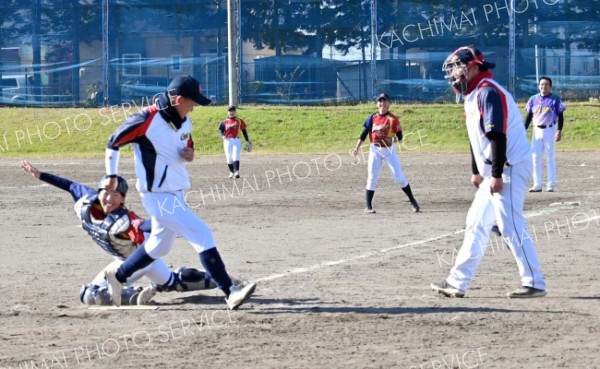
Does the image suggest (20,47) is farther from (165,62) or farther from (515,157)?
(515,157)

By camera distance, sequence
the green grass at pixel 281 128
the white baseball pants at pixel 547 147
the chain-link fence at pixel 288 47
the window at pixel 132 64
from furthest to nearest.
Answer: the window at pixel 132 64
the chain-link fence at pixel 288 47
the green grass at pixel 281 128
the white baseball pants at pixel 547 147

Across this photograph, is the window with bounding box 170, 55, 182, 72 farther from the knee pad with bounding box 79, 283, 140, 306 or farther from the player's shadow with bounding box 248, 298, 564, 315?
the player's shadow with bounding box 248, 298, 564, 315

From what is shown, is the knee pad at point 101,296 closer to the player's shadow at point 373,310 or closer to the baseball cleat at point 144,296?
the baseball cleat at point 144,296

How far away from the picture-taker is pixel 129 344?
25.2 ft

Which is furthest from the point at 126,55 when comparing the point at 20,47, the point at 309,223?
the point at 309,223

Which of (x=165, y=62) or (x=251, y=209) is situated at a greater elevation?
(x=165, y=62)

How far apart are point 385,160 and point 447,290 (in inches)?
315

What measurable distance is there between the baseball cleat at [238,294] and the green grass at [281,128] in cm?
2379

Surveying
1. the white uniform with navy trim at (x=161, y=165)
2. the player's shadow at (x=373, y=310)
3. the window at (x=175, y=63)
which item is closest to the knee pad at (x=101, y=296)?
the white uniform with navy trim at (x=161, y=165)

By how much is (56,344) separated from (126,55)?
103 feet

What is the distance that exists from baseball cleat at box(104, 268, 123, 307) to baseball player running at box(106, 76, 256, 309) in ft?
2.19

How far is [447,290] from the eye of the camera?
9.27 meters

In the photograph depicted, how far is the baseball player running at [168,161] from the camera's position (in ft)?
27.8

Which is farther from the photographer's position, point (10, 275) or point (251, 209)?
point (251, 209)
